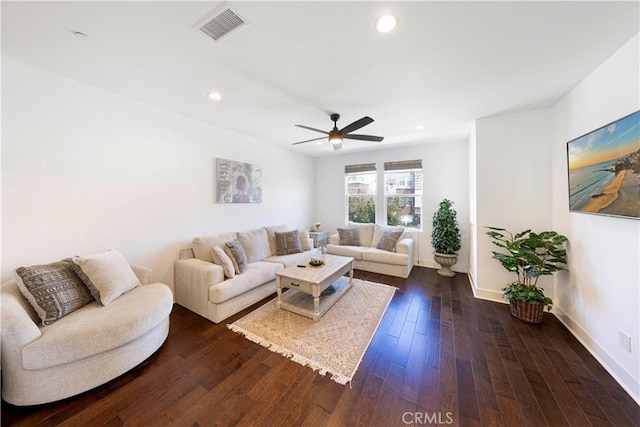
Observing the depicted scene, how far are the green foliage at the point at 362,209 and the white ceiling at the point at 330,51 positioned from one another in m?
2.72

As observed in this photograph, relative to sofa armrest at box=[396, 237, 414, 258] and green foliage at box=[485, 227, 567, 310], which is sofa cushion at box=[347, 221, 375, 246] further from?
green foliage at box=[485, 227, 567, 310]

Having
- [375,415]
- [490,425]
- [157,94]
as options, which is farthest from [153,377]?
[157,94]

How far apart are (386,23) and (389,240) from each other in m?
3.48

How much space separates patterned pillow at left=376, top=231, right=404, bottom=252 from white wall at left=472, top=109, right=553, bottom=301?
1379 millimetres

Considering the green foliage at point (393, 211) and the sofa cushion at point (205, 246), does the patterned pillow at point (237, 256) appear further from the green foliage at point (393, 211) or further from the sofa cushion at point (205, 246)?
the green foliage at point (393, 211)

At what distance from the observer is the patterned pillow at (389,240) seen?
4.22 metres

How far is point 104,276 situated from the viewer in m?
1.94

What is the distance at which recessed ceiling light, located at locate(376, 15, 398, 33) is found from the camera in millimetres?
1407

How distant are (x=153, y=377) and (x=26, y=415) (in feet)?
2.20

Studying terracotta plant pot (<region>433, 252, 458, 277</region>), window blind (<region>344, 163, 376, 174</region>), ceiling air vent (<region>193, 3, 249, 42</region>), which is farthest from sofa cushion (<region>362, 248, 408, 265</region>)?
ceiling air vent (<region>193, 3, 249, 42</region>)

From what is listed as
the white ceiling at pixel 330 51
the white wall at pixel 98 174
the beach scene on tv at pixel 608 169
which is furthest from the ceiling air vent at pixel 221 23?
the beach scene on tv at pixel 608 169

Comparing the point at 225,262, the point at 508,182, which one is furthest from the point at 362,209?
the point at 225,262

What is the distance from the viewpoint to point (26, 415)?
1.42m

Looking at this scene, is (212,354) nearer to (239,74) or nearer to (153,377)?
(153,377)
